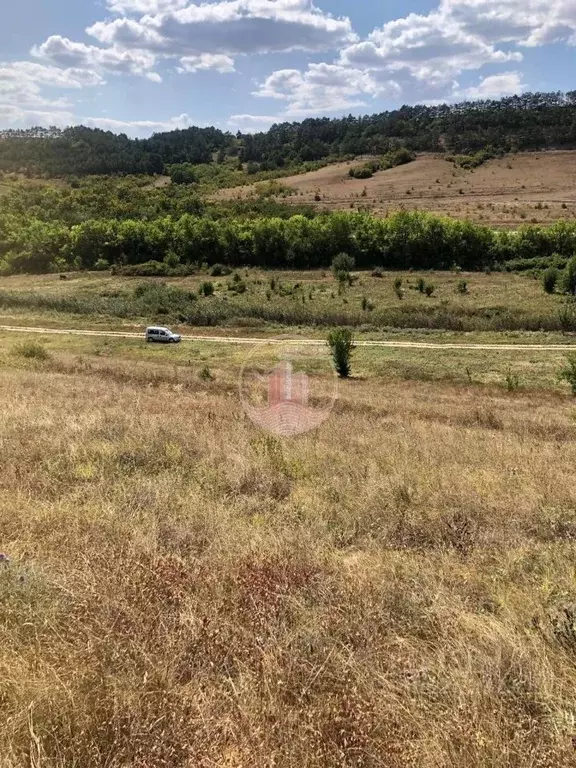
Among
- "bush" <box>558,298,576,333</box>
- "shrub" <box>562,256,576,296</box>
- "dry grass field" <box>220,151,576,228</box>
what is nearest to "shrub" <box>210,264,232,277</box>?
"dry grass field" <box>220,151,576,228</box>

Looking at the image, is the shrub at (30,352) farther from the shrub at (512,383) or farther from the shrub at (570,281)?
the shrub at (570,281)

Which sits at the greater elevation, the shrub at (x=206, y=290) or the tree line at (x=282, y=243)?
the tree line at (x=282, y=243)

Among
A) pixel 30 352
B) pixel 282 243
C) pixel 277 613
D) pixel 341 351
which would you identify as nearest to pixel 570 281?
pixel 341 351

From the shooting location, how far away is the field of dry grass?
9.74 ft

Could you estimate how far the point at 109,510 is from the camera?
5.65m

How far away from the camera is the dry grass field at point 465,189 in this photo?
101 meters

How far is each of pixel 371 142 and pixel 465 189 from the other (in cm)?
5487

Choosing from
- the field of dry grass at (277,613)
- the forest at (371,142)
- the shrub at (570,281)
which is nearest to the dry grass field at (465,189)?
the forest at (371,142)

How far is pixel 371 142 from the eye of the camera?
162125mm

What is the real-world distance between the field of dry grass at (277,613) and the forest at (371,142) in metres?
148

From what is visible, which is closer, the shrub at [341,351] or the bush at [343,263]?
the shrub at [341,351]

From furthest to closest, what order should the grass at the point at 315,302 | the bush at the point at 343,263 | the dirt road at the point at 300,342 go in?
the bush at the point at 343,263
the grass at the point at 315,302
the dirt road at the point at 300,342

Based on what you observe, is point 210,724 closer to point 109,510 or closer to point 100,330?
point 109,510

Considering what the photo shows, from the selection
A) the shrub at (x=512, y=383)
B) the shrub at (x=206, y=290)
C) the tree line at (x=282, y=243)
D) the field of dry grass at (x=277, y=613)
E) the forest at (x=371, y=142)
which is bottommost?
the shrub at (x=512, y=383)
